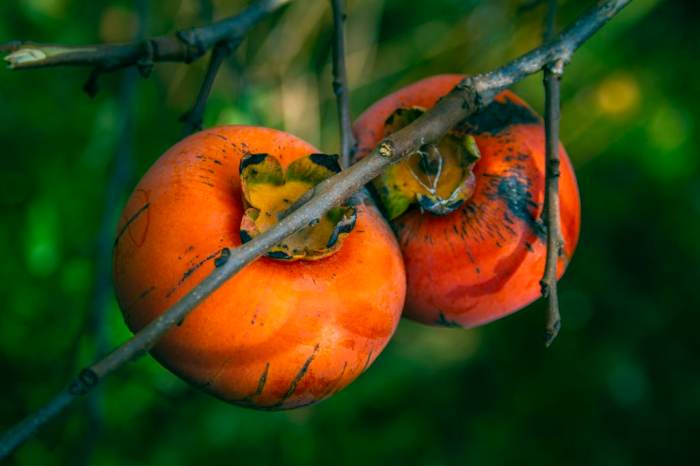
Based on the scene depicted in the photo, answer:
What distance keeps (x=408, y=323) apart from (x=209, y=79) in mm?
1845

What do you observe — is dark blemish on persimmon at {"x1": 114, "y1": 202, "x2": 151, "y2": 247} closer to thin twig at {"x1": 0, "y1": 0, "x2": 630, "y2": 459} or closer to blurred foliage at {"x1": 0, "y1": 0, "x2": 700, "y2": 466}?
thin twig at {"x1": 0, "y1": 0, "x2": 630, "y2": 459}

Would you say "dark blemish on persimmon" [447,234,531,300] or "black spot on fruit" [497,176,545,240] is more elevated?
"black spot on fruit" [497,176,545,240]

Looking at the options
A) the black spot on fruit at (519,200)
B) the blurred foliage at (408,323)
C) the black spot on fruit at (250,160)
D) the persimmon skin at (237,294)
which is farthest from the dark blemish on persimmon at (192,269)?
the blurred foliage at (408,323)

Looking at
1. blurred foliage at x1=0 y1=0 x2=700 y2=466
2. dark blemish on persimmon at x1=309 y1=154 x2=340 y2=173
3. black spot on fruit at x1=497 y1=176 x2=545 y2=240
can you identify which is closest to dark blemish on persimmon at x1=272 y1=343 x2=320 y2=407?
dark blemish on persimmon at x1=309 y1=154 x2=340 y2=173

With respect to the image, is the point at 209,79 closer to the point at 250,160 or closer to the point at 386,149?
the point at 250,160

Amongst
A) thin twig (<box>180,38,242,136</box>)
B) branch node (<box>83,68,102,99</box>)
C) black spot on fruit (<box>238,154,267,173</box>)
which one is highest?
branch node (<box>83,68,102,99</box>)

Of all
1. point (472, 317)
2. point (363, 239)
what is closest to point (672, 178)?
point (472, 317)

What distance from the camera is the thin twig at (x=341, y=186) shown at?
71 centimetres

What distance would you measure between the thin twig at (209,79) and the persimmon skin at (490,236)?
25 centimetres

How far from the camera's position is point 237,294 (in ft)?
3.10

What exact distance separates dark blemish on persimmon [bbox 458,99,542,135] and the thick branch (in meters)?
0.37

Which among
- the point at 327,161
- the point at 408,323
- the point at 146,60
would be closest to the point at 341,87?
the point at 327,161

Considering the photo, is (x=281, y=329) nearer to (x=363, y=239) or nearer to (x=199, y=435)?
(x=363, y=239)

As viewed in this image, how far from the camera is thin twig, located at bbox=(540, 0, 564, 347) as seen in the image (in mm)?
988
